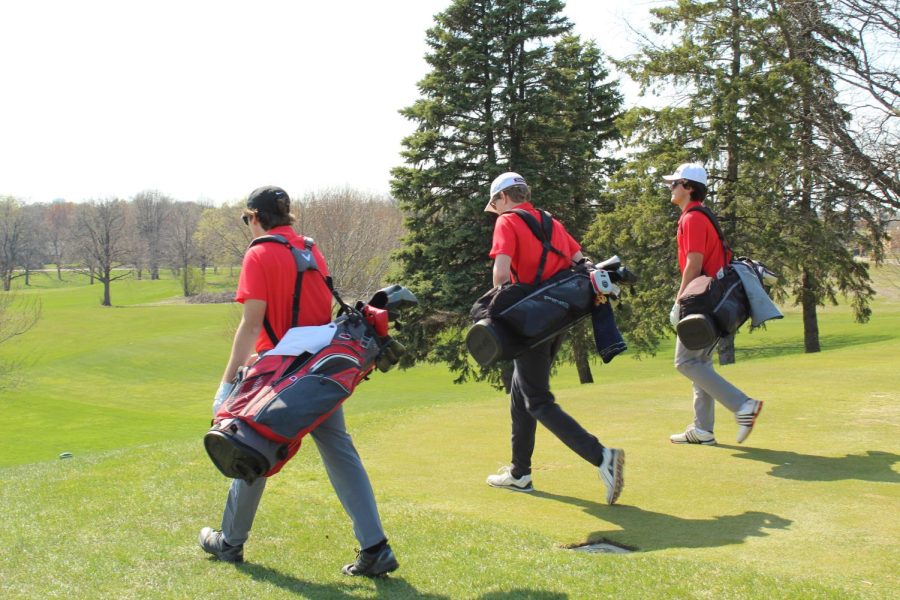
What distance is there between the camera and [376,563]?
491cm

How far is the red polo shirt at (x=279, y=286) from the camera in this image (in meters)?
4.89

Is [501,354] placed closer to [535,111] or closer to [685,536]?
[685,536]

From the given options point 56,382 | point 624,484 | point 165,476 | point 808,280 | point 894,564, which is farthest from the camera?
point 56,382

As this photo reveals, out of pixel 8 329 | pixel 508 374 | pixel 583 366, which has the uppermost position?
pixel 8 329

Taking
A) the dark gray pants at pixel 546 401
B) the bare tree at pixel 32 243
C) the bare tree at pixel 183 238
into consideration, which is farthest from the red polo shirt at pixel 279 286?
the bare tree at pixel 32 243

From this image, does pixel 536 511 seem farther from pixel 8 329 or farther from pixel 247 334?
pixel 8 329

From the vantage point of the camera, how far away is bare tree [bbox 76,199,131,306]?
104m

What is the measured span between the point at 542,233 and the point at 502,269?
45 cm

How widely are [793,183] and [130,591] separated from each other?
28.6 m

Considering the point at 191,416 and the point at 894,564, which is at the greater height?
the point at 894,564

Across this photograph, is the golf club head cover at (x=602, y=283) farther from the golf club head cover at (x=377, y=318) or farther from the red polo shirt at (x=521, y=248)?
the golf club head cover at (x=377, y=318)

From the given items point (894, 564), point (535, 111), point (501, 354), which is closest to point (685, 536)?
point (894, 564)

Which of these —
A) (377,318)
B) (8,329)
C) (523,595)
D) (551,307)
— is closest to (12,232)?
(8,329)

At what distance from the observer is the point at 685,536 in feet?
18.1
